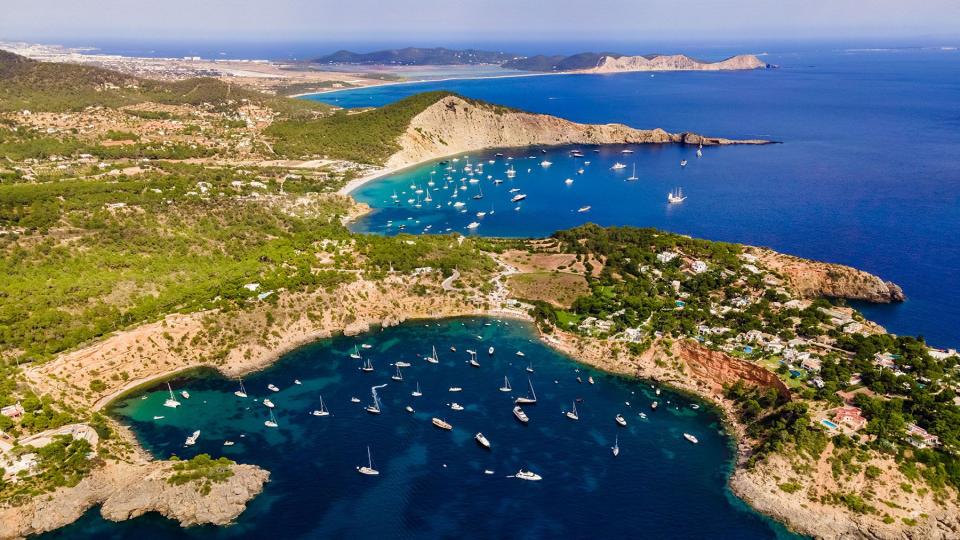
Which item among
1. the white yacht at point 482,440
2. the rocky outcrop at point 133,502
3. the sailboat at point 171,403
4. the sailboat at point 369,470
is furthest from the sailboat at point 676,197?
the rocky outcrop at point 133,502

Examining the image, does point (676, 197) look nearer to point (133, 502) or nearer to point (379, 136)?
point (379, 136)

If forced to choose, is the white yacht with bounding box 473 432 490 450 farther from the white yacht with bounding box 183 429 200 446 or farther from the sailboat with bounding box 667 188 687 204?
the sailboat with bounding box 667 188 687 204

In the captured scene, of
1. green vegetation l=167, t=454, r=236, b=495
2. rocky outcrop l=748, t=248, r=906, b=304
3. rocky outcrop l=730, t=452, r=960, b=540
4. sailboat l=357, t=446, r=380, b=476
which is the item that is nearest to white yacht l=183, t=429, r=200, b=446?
green vegetation l=167, t=454, r=236, b=495

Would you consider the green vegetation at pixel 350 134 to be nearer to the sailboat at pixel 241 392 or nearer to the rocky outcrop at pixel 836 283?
the sailboat at pixel 241 392

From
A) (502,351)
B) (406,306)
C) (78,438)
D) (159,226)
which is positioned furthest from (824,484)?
(159,226)

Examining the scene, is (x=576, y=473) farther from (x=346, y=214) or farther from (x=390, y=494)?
(x=346, y=214)

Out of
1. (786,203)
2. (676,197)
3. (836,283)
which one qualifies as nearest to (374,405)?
(836,283)
